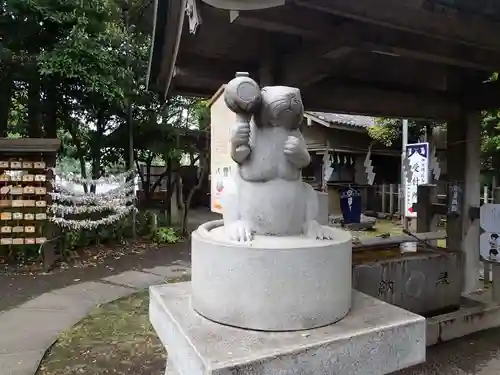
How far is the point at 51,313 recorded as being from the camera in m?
4.63

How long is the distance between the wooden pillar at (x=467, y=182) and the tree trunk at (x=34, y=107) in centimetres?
711

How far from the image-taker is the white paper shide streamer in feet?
23.5

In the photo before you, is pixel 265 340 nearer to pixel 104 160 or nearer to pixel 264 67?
pixel 264 67

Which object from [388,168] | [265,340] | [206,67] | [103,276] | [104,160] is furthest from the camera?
[388,168]

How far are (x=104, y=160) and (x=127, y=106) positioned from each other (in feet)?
5.87

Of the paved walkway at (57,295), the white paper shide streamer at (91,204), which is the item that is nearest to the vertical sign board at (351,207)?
the paved walkway at (57,295)

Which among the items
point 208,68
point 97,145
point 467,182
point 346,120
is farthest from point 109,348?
point 346,120

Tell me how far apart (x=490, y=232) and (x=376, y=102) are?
1.81 metres

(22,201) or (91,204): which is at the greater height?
(22,201)

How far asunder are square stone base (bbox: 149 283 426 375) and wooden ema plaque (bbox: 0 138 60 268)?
18.2 ft

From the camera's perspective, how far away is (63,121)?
885 cm

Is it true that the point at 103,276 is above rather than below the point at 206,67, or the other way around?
below

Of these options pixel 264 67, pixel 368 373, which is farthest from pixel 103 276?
pixel 368 373

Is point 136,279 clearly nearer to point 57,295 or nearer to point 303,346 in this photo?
point 57,295
